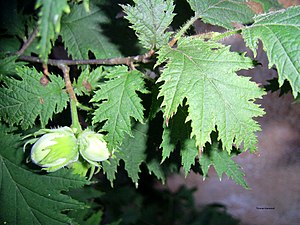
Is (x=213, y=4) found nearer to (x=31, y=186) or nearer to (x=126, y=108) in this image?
(x=126, y=108)

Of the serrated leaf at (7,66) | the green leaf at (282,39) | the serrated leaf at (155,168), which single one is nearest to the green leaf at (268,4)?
the green leaf at (282,39)

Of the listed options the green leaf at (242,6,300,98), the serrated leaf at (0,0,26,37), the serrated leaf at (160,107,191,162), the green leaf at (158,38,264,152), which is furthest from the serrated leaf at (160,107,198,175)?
the serrated leaf at (0,0,26,37)

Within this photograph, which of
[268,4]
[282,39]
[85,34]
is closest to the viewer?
[282,39]

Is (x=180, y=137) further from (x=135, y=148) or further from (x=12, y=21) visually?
(x=12, y=21)

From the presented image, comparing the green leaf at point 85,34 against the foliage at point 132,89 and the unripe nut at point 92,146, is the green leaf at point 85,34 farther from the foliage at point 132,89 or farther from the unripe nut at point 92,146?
the unripe nut at point 92,146

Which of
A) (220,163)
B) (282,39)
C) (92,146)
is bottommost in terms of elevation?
(220,163)

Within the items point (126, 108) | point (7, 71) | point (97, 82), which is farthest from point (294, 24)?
point (7, 71)

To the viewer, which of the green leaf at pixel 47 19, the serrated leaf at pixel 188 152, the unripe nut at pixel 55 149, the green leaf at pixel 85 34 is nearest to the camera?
the green leaf at pixel 47 19

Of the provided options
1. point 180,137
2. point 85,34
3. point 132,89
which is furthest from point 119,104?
point 85,34
